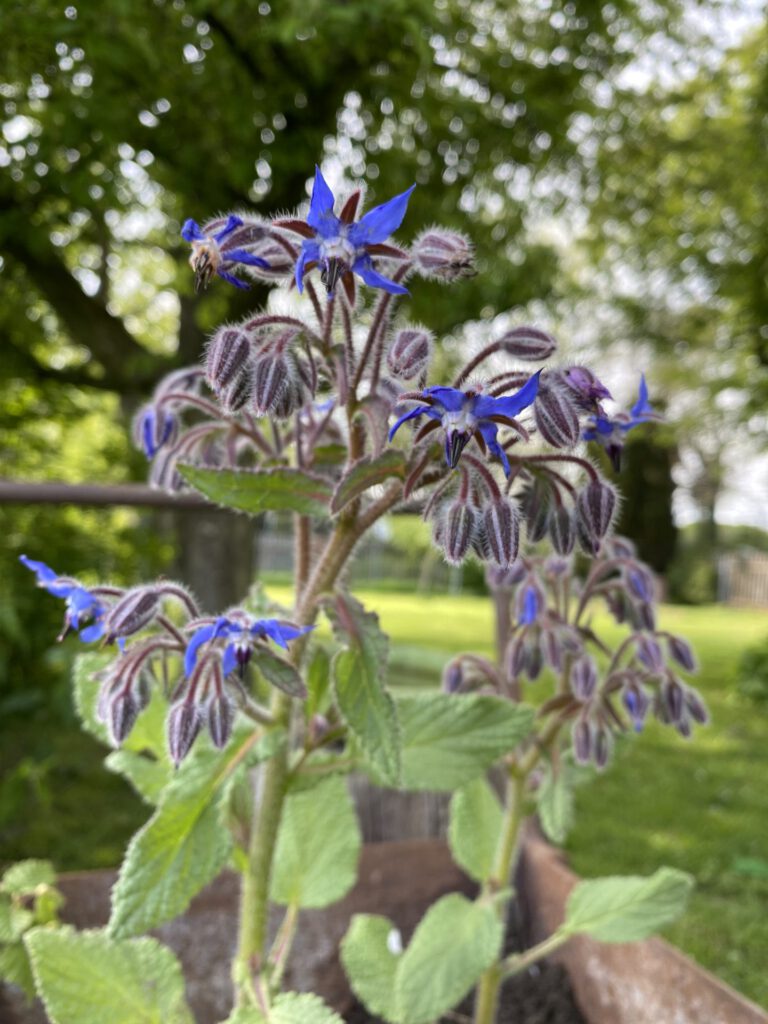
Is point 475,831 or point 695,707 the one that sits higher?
point 695,707

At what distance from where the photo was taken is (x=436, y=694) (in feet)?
3.11

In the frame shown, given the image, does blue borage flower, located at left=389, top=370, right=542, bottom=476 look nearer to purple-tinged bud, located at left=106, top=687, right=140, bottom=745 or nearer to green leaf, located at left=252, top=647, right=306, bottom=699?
green leaf, located at left=252, top=647, right=306, bottom=699

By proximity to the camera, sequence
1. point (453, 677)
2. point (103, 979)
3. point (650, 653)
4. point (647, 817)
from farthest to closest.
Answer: point (647, 817) < point (453, 677) < point (650, 653) < point (103, 979)

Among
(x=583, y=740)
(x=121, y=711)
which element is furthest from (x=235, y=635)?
(x=583, y=740)

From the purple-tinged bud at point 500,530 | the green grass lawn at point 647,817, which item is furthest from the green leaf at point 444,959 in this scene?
the purple-tinged bud at point 500,530

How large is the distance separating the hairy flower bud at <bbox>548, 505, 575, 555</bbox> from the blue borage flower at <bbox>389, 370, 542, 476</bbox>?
0.56 ft

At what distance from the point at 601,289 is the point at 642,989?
29.0 ft

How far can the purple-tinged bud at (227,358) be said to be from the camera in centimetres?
68

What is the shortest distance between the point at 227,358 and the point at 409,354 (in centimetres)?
15

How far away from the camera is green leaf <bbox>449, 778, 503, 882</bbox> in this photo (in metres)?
1.12

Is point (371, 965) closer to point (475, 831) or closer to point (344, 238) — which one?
point (475, 831)

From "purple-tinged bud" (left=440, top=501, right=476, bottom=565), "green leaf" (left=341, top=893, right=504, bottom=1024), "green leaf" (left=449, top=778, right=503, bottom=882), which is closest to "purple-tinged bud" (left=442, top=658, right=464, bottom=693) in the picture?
"green leaf" (left=449, top=778, right=503, bottom=882)

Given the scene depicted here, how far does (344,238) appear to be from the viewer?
0.63 meters

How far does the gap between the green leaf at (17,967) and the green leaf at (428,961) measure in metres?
0.38
